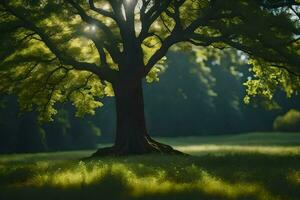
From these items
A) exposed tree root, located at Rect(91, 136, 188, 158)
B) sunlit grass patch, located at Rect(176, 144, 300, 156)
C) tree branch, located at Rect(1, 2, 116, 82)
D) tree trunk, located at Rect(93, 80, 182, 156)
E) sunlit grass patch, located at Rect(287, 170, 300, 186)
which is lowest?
sunlit grass patch, located at Rect(287, 170, 300, 186)

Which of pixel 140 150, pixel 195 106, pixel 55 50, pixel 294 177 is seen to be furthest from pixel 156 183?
pixel 195 106

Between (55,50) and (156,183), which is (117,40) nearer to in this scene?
(55,50)

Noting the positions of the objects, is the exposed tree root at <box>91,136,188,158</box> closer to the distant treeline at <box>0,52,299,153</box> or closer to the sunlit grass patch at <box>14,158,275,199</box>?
the sunlit grass patch at <box>14,158,275,199</box>

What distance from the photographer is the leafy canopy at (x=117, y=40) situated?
2030 centimetres

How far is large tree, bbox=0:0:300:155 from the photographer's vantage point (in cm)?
2294

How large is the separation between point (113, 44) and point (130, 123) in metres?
4.23

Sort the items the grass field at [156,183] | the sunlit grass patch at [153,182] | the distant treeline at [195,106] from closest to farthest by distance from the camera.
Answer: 1. the grass field at [156,183]
2. the sunlit grass patch at [153,182]
3. the distant treeline at [195,106]

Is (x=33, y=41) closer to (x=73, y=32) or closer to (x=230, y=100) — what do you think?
(x=73, y=32)

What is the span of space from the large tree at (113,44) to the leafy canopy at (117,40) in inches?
2.0

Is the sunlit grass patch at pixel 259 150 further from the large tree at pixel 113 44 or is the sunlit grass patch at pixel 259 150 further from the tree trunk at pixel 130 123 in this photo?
the tree trunk at pixel 130 123

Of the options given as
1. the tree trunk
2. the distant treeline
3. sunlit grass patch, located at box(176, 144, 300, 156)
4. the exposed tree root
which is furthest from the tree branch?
the distant treeline

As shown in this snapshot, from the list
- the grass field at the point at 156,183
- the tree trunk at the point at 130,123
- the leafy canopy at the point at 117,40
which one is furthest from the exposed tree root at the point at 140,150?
the grass field at the point at 156,183

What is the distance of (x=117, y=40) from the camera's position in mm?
27562

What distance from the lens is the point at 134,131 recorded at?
26.8 m
